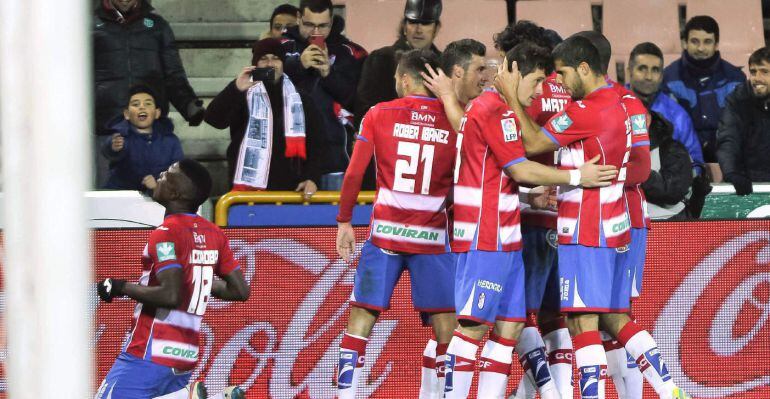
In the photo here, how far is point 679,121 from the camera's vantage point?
8.91 m

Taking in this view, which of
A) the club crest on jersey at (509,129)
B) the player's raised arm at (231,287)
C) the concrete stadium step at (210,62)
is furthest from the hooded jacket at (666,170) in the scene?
the concrete stadium step at (210,62)

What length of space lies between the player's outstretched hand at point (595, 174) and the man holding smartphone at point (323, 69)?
8.78 ft

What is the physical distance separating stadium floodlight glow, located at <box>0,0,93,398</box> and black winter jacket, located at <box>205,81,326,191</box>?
5602mm

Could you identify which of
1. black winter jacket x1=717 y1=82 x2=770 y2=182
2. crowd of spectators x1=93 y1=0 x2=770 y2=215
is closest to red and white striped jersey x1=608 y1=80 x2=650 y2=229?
crowd of spectators x1=93 y1=0 x2=770 y2=215

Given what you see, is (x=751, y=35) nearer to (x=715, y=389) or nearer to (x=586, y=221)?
(x=715, y=389)

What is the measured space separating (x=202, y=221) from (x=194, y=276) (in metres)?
0.28

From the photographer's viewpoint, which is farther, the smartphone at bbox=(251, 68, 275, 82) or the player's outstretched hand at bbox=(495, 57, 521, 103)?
the smartphone at bbox=(251, 68, 275, 82)

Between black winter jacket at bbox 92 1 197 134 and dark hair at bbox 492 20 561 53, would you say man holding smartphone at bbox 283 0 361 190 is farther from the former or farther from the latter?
dark hair at bbox 492 20 561 53

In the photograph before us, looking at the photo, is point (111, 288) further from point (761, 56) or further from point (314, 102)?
point (761, 56)

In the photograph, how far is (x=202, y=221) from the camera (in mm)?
5996

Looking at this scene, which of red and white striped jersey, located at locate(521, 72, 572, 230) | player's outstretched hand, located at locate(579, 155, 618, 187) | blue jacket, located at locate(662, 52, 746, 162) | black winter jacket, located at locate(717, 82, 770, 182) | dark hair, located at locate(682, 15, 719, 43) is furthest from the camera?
dark hair, located at locate(682, 15, 719, 43)

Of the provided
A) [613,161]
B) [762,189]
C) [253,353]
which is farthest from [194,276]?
[762,189]

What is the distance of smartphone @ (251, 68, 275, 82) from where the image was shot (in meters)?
8.12

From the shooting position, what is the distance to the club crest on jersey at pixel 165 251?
574 centimetres
